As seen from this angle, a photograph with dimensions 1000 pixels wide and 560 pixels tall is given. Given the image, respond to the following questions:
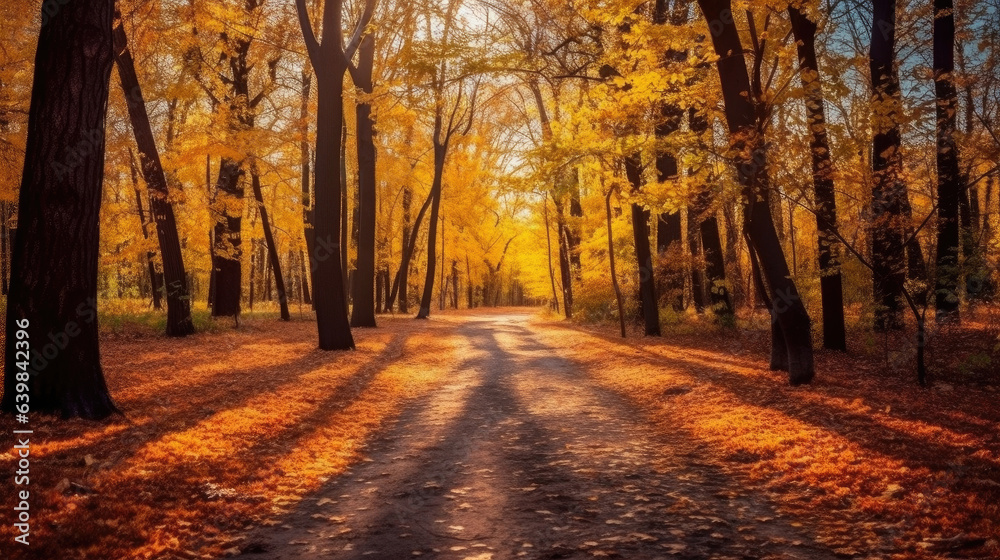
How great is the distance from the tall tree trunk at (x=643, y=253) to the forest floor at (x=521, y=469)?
6053 millimetres

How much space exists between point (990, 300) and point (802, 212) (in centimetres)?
1155

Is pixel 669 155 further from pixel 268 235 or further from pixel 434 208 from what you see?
pixel 434 208

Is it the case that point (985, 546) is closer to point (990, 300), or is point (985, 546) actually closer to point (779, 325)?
point (779, 325)

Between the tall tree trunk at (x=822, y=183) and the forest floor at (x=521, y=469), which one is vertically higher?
the tall tree trunk at (x=822, y=183)

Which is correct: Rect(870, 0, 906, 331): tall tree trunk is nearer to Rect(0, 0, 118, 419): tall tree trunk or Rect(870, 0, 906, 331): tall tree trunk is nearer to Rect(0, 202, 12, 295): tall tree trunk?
Rect(0, 0, 118, 419): tall tree trunk

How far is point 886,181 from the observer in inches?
360

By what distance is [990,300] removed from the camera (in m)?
16.5

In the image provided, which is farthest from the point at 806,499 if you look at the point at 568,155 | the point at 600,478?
the point at 568,155

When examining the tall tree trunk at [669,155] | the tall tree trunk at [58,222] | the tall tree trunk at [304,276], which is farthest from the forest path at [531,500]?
the tall tree trunk at [304,276]

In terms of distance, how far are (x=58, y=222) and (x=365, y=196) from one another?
14.5m

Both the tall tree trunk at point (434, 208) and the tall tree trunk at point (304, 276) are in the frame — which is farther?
the tall tree trunk at point (304, 276)

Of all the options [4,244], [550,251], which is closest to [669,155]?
[550,251]

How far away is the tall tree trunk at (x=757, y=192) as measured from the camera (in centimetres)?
910

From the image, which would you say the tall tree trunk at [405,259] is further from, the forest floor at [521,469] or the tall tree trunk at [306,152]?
the forest floor at [521,469]
